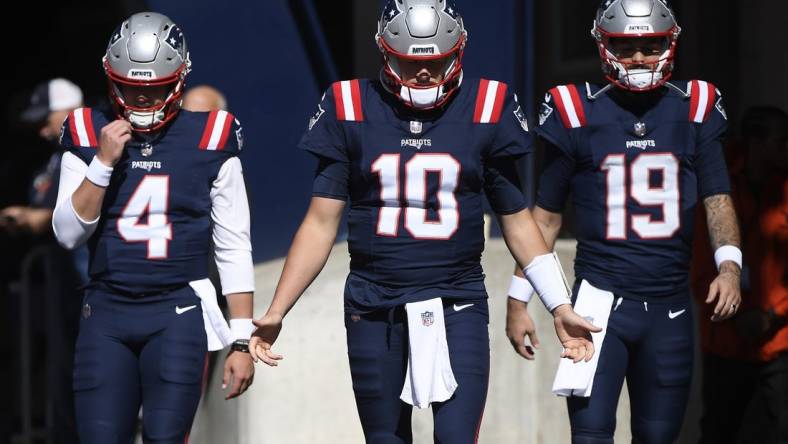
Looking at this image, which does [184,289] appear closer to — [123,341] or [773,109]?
[123,341]

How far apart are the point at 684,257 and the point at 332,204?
1.33 metres

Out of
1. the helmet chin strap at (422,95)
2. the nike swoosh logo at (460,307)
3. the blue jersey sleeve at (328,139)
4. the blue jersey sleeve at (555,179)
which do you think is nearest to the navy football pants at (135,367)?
the blue jersey sleeve at (328,139)

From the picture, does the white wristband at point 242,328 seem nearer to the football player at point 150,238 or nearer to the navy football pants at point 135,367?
the football player at point 150,238

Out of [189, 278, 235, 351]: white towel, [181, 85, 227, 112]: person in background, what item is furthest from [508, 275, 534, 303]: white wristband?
[181, 85, 227, 112]: person in background

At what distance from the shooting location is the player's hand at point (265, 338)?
15.7ft

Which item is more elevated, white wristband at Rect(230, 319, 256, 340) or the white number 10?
the white number 10

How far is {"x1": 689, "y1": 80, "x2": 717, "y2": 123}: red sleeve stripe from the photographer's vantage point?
213 inches

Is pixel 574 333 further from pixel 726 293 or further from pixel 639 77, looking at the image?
pixel 639 77

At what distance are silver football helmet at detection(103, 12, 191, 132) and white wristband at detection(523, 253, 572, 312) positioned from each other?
1.37 m

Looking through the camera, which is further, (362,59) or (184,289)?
(362,59)

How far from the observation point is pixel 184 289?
5242 millimetres

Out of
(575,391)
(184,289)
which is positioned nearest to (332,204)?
(184,289)

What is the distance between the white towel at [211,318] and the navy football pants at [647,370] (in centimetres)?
125

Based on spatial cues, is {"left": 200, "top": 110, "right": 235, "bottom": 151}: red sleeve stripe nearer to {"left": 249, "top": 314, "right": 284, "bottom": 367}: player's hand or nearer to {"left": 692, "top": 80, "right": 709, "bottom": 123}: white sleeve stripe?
{"left": 249, "top": 314, "right": 284, "bottom": 367}: player's hand
